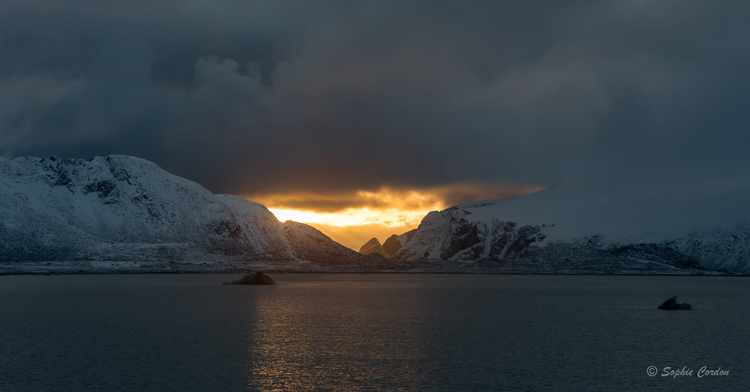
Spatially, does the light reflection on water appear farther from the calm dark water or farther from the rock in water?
the rock in water

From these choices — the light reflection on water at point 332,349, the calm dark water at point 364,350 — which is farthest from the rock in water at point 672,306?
the light reflection on water at point 332,349

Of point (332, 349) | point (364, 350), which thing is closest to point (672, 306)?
point (364, 350)

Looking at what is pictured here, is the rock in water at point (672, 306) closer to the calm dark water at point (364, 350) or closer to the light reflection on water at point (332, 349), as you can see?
the calm dark water at point (364, 350)

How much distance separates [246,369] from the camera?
3953 cm

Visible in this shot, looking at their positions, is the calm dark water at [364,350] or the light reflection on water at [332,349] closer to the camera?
the calm dark water at [364,350]

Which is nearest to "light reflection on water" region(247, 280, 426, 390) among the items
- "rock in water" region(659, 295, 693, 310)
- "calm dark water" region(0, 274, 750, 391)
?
"calm dark water" region(0, 274, 750, 391)

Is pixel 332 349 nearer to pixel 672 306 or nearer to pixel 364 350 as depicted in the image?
pixel 364 350

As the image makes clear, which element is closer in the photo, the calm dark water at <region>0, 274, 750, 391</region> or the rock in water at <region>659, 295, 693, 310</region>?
the calm dark water at <region>0, 274, 750, 391</region>

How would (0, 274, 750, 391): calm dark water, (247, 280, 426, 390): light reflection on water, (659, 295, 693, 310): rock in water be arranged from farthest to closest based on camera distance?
(659, 295, 693, 310): rock in water
(247, 280, 426, 390): light reflection on water
(0, 274, 750, 391): calm dark water

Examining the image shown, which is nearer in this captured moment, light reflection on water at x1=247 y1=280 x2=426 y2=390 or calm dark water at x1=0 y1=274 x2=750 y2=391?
calm dark water at x1=0 y1=274 x2=750 y2=391

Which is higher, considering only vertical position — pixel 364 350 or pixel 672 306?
pixel 364 350

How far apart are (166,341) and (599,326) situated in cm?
4686

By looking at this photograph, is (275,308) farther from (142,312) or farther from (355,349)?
(355,349)

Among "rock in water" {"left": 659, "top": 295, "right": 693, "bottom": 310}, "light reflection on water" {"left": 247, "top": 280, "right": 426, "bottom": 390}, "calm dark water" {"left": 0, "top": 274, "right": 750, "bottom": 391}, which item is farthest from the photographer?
"rock in water" {"left": 659, "top": 295, "right": 693, "bottom": 310}
